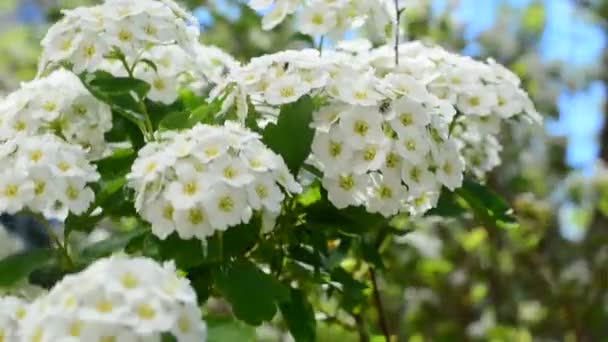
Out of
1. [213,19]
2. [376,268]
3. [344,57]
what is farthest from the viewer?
[213,19]

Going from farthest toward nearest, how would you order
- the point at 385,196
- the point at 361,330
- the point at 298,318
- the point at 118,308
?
the point at 361,330, the point at 298,318, the point at 385,196, the point at 118,308

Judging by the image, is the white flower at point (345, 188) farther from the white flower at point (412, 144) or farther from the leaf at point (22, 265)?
the leaf at point (22, 265)

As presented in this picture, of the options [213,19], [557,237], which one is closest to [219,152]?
[213,19]

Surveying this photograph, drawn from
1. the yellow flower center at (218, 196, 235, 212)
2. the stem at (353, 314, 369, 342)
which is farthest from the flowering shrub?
the stem at (353, 314, 369, 342)

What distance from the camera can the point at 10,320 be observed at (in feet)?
3.81

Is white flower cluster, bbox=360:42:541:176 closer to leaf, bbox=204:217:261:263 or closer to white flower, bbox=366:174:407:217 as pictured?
white flower, bbox=366:174:407:217

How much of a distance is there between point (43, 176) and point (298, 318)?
0.41 meters

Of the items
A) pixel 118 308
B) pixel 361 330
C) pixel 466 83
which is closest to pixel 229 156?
pixel 118 308

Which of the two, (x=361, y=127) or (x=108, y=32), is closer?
(x=361, y=127)

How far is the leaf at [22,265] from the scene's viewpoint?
144 cm

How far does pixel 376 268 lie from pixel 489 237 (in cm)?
161

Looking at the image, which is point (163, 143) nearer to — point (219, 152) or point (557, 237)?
point (219, 152)

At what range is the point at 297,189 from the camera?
4.33 feet

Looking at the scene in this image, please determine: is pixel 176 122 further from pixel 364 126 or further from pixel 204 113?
pixel 364 126
